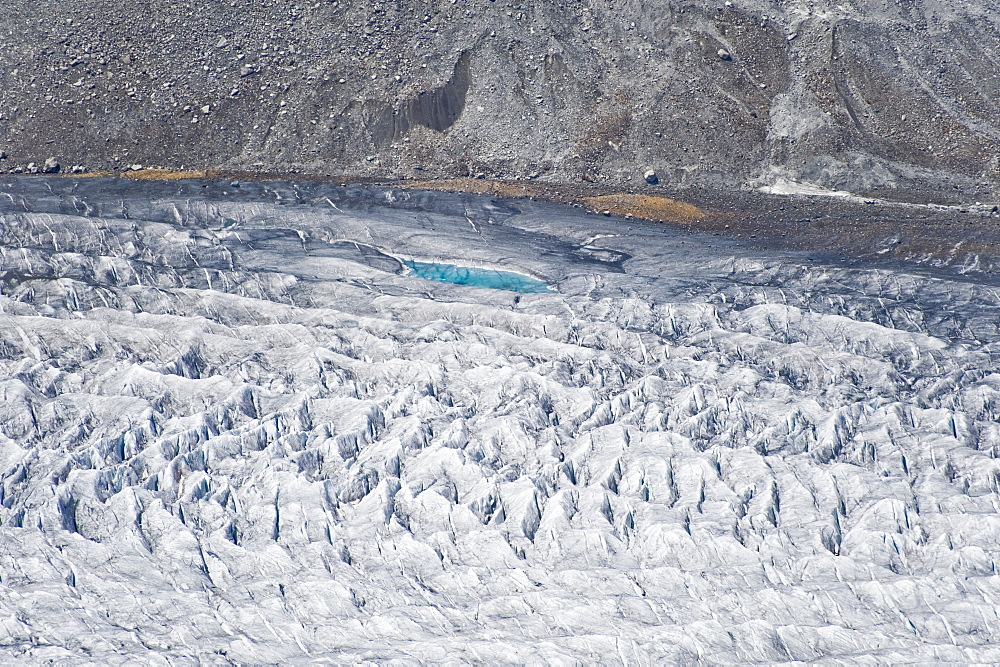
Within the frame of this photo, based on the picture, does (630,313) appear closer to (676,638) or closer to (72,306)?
(676,638)

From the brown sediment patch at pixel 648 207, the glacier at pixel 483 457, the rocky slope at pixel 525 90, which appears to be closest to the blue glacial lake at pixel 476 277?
the glacier at pixel 483 457

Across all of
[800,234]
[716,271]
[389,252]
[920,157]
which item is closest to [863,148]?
[920,157]

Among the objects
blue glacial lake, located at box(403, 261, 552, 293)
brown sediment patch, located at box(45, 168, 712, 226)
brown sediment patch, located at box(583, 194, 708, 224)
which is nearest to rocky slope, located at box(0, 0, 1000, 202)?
brown sediment patch, located at box(45, 168, 712, 226)

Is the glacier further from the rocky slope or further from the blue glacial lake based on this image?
the rocky slope

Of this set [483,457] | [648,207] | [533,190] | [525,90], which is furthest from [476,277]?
[525,90]

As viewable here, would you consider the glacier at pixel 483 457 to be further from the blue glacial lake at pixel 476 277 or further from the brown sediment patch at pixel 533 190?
the brown sediment patch at pixel 533 190

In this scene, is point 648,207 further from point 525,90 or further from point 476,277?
point 525,90
